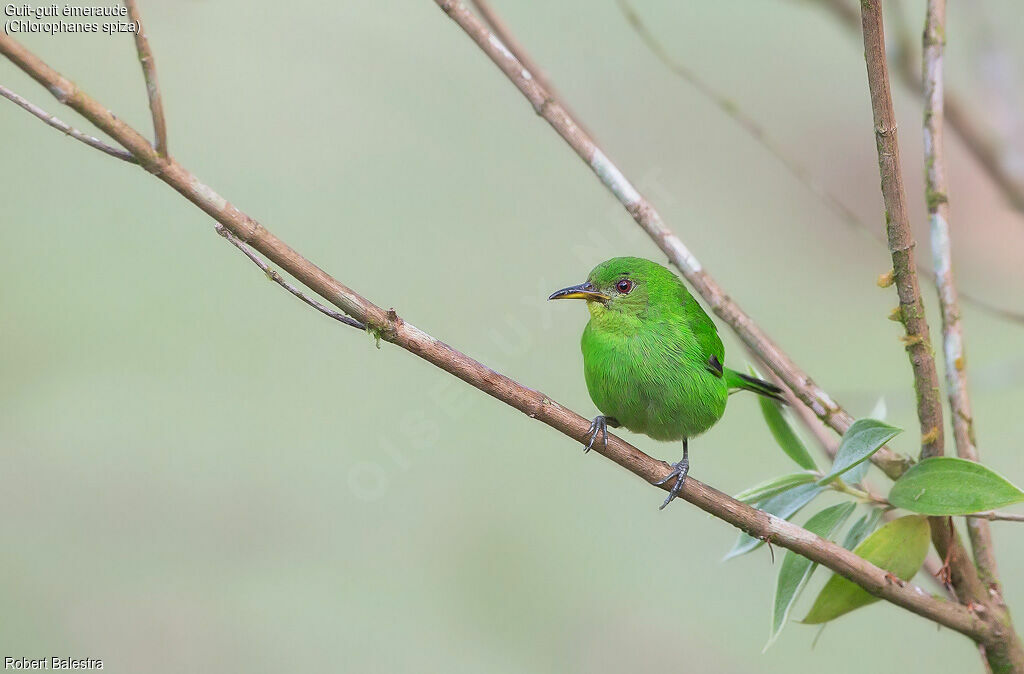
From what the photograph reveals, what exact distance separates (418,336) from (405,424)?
1.70 metres

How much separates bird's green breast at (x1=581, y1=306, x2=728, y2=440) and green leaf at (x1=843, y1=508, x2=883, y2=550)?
0.40m

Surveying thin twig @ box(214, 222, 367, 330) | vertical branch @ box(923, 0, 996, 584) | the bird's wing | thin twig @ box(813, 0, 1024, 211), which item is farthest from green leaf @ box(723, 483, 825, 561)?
thin twig @ box(813, 0, 1024, 211)

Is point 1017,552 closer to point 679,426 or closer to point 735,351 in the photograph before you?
point 735,351

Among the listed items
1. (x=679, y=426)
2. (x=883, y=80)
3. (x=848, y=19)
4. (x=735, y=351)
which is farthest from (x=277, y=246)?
(x=735, y=351)

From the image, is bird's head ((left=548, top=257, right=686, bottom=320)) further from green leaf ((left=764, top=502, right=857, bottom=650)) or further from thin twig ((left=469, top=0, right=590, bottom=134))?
green leaf ((left=764, top=502, right=857, bottom=650))

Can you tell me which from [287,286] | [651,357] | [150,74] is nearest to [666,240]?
[651,357]

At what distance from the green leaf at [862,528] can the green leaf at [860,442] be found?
161mm

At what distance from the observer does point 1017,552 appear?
9.94ft

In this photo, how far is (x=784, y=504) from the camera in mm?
1512

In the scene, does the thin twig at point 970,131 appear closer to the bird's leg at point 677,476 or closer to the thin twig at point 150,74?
the bird's leg at point 677,476

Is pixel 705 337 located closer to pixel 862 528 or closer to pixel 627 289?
pixel 627 289

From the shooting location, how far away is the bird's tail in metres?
1.79

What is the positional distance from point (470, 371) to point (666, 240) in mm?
556

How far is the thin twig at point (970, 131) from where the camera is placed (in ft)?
6.66
